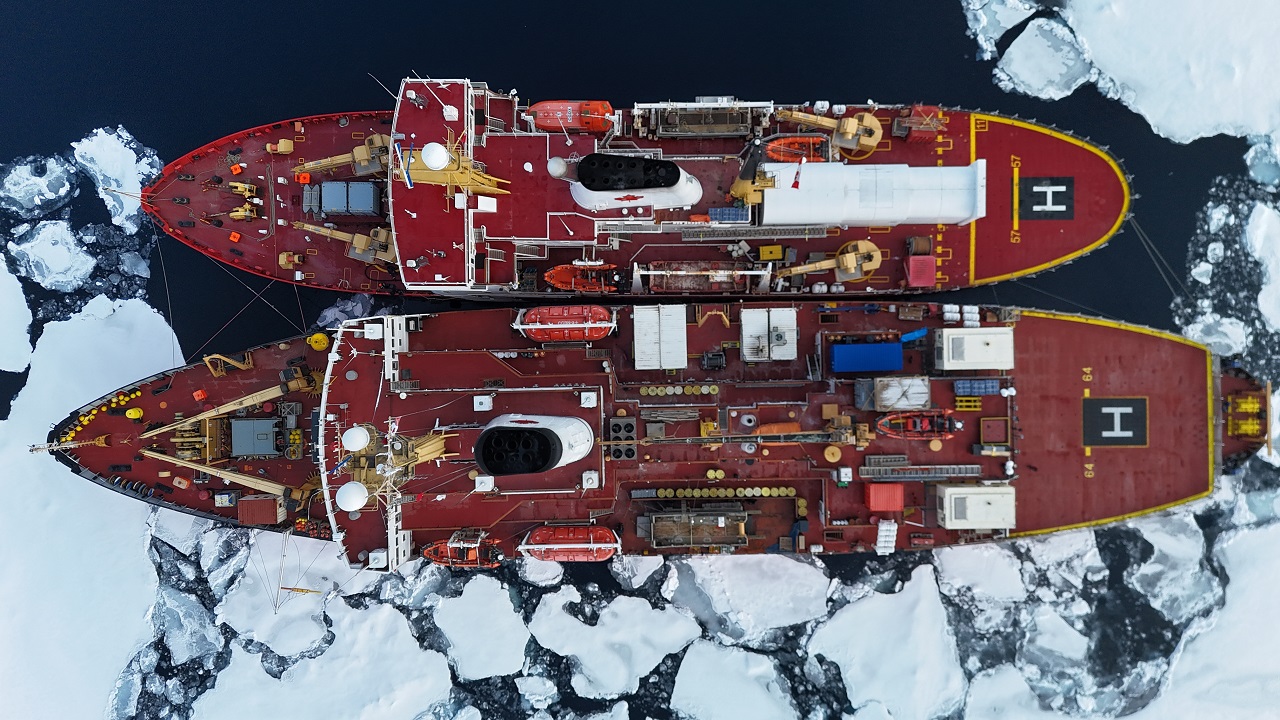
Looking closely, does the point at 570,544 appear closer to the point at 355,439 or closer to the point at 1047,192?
the point at 355,439

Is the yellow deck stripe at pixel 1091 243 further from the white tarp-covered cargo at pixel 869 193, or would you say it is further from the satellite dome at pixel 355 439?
the satellite dome at pixel 355 439

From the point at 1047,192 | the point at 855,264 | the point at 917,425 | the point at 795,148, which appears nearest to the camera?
the point at 917,425

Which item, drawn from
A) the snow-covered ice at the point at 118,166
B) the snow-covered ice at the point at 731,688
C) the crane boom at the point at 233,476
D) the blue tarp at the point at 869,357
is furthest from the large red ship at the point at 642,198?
the snow-covered ice at the point at 731,688

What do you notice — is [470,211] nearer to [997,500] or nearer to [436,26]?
[436,26]

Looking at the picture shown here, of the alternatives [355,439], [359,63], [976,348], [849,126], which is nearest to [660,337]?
[355,439]

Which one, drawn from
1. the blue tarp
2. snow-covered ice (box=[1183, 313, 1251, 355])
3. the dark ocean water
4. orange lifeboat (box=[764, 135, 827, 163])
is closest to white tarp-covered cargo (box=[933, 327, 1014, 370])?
the blue tarp

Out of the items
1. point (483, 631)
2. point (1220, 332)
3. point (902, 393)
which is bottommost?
point (483, 631)

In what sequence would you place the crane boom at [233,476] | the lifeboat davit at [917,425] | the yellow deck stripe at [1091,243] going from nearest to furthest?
the lifeboat davit at [917,425]
the crane boom at [233,476]
the yellow deck stripe at [1091,243]

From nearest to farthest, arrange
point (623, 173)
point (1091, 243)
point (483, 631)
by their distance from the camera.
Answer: point (623, 173)
point (1091, 243)
point (483, 631)
